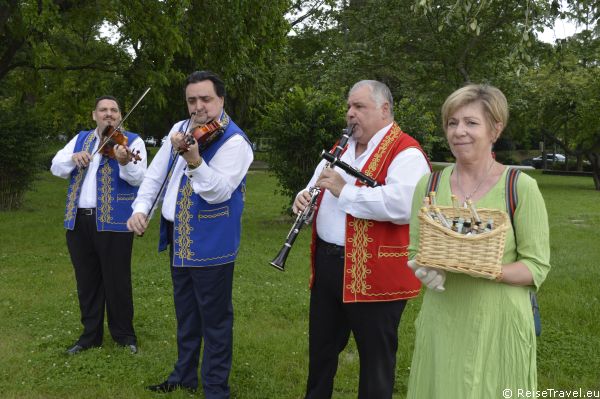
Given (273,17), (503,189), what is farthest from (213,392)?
(273,17)

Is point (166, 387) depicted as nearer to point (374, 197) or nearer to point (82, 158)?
point (82, 158)

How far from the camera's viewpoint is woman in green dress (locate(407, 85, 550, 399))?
8.31 ft

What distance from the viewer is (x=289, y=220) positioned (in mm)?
13047

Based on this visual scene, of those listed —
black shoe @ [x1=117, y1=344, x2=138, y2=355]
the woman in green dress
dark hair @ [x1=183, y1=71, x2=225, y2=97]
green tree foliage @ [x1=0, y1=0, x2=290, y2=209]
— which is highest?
green tree foliage @ [x1=0, y1=0, x2=290, y2=209]

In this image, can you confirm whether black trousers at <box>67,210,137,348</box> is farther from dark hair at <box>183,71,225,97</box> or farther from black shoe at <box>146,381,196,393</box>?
dark hair at <box>183,71,225,97</box>

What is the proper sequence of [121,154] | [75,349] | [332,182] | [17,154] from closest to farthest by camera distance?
[332,182] < [121,154] < [75,349] < [17,154]

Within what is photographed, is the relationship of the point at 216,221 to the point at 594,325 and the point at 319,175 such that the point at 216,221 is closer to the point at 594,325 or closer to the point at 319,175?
the point at 319,175

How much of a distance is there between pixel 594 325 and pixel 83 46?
40.8 feet

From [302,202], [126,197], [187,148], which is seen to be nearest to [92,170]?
[126,197]

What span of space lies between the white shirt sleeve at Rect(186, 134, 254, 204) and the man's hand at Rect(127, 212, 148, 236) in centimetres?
48

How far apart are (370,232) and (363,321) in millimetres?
500

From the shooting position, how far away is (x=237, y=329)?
19.2ft

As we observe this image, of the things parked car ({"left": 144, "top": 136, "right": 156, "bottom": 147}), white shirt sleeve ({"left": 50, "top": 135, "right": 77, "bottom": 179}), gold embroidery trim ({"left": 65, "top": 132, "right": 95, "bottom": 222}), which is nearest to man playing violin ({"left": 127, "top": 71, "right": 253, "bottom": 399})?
gold embroidery trim ({"left": 65, "top": 132, "right": 95, "bottom": 222})

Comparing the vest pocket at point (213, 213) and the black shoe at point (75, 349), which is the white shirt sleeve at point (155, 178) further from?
the black shoe at point (75, 349)
